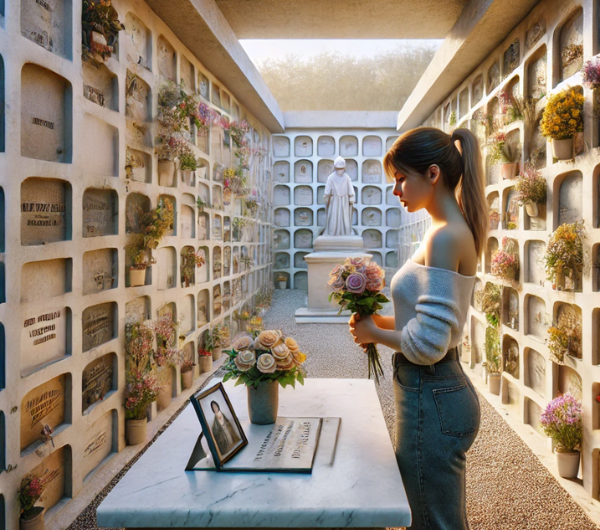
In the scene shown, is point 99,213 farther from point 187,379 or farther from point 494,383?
point 494,383

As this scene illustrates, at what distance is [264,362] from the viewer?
1347 mm

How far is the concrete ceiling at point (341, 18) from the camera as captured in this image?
13.0ft

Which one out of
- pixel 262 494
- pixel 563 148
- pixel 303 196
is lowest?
pixel 262 494

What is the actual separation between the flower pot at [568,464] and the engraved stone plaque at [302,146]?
749cm

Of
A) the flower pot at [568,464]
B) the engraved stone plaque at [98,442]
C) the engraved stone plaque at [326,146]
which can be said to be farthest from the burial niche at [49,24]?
the engraved stone plaque at [326,146]

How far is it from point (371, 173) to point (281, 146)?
1916 millimetres

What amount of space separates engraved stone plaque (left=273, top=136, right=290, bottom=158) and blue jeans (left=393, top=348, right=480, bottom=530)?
8.14m

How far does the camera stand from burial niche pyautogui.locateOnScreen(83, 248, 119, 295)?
2.40m

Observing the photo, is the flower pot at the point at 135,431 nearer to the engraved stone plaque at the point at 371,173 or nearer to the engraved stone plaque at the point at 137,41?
the engraved stone plaque at the point at 137,41

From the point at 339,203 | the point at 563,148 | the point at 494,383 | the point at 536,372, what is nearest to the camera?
the point at 563,148

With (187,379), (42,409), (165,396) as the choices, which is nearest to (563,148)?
(42,409)

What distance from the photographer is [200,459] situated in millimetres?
1217

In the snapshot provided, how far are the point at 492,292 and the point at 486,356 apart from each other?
1.88ft

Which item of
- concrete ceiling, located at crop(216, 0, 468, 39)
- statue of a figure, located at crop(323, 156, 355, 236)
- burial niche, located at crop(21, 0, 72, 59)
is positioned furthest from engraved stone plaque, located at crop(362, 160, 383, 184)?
burial niche, located at crop(21, 0, 72, 59)
